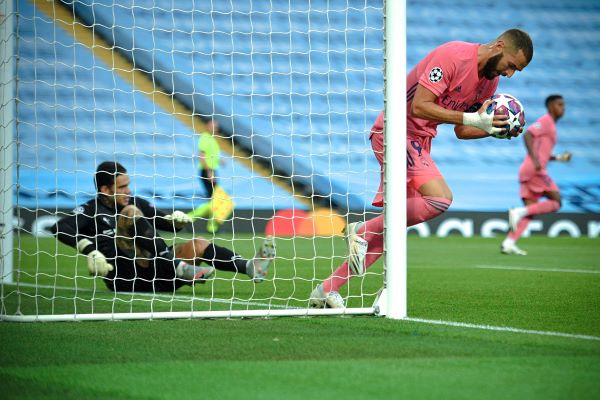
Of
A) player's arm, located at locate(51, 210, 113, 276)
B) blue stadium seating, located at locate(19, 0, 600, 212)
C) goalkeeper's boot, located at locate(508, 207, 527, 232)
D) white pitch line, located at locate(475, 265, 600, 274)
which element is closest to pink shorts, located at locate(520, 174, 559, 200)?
goalkeeper's boot, located at locate(508, 207, 527, 232)

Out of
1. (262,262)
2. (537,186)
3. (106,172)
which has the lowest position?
(262,262)

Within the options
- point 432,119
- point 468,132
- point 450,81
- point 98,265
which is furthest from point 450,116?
point 98,265

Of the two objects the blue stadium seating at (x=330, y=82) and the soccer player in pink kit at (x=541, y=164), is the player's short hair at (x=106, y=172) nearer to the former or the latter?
the soccer player in pink kit at (x=541, y=164)

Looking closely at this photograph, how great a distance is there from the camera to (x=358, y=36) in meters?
20.8

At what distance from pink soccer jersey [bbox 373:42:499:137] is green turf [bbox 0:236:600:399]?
1230 mm

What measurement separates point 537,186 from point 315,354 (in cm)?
1102

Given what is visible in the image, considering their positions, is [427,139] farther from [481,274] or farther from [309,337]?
[481,274]

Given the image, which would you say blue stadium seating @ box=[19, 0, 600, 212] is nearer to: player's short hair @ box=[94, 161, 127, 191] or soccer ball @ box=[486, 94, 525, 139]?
player's short hair @ box=[94, 161, 127, 191]

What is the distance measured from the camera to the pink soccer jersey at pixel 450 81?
20.6 ft

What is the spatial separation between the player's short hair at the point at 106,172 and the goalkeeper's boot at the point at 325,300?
1.93 meters

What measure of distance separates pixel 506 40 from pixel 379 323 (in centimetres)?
195

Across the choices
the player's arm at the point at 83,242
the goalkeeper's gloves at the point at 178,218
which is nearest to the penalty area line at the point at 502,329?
the goalkeeper's gloves at the point at 178,218

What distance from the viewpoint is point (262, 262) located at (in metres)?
7.48

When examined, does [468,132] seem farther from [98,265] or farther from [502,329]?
[98,265]
